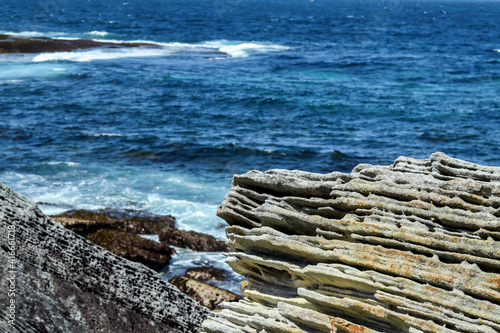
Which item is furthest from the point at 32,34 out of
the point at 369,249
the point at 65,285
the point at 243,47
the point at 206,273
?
the point at 369,249

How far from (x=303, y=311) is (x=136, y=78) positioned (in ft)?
170

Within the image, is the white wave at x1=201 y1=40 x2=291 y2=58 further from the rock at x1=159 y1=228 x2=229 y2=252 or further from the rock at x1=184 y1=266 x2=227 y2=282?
the rock at x1=184 y1=266 x2=227 y2=282

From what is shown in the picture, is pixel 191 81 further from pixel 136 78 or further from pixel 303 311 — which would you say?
pixel 303 311

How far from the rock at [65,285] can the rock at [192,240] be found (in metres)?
13.2

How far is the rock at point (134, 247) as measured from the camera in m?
19.1

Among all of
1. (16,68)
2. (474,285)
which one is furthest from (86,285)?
(16,68)

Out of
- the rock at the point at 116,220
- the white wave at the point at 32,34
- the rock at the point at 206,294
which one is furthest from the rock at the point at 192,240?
the white wave at the point at 32,34

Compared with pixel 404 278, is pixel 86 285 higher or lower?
lower

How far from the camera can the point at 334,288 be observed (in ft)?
24.8

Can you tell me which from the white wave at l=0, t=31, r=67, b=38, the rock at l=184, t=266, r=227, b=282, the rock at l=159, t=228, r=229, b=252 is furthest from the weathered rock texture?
the white wave at l=0, t=31, r=67, b=38

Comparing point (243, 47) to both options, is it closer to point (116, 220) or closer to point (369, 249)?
point (116, 220)

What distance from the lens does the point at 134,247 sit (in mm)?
19344

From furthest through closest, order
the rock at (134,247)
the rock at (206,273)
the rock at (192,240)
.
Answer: the rock at (192,240)
the rock at (206,273)
the rock at (134,247)

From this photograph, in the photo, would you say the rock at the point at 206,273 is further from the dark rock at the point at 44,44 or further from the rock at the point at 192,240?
the dark rock at the point at 44,44
